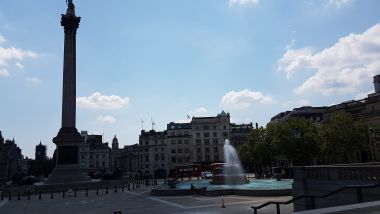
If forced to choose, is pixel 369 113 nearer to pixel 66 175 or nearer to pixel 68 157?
pixel 68 157

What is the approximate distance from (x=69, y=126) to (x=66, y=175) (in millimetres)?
9099

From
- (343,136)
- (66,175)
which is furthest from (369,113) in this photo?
(66,175)

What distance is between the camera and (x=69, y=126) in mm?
68000

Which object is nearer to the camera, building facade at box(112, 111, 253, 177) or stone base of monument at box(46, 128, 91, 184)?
stone base of monument at box(46, 128, 91, 184)

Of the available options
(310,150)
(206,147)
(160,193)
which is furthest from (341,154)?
(206,147)

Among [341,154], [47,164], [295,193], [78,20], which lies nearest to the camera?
[295,193]

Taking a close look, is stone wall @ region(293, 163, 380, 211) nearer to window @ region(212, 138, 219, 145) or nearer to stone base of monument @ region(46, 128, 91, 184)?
stone base of monument @ region(46, 128, 91, 184)

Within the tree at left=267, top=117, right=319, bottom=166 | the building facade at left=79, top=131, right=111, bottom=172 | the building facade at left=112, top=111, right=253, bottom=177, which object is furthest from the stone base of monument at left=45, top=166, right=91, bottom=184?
the building facade at left=79, top=131, right=111, bottom=172

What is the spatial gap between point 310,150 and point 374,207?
56989 mm

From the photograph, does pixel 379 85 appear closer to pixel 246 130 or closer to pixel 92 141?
pixel 246 130

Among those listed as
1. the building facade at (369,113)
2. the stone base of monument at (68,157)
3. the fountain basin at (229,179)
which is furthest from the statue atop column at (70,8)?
the building facade at (369,113)

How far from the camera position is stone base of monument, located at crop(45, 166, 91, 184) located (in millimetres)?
63219

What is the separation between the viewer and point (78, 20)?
73812 mm

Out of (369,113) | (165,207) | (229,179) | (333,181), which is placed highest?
(369,113)
